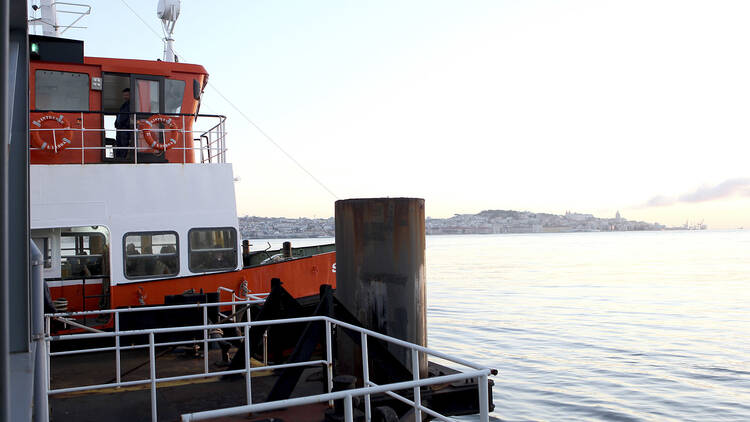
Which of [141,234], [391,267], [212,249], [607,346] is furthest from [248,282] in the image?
[607,346]

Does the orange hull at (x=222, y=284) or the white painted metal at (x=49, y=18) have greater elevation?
the white painted metal at (x=49, y=18)

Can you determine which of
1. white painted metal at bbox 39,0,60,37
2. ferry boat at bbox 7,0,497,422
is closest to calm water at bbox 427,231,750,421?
ferry boat at bbox 7,0,497,422

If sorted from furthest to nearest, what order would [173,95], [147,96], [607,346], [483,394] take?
1. [607,346]
2. [173,95]
3. [147,96]
4. [483,394]

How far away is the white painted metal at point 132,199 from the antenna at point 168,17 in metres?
4.45

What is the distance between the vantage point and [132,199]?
10.8 metres

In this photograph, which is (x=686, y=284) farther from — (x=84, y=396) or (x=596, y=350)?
(x=84, y=396)

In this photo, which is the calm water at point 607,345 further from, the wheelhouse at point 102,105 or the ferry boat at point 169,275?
the wheelhouse at point 102,105

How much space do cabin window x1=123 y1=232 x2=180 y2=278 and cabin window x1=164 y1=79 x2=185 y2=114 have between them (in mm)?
3045

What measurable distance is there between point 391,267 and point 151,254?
6316 millimetres

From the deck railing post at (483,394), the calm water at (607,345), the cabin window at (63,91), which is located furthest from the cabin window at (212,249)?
the deck railing post at (483,394)

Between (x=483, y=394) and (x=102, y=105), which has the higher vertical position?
(x=102, y=105)

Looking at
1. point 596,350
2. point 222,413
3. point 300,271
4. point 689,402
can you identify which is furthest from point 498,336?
point 222,413

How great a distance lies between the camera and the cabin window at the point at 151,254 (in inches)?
422

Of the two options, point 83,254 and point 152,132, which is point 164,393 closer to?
point 83,254
